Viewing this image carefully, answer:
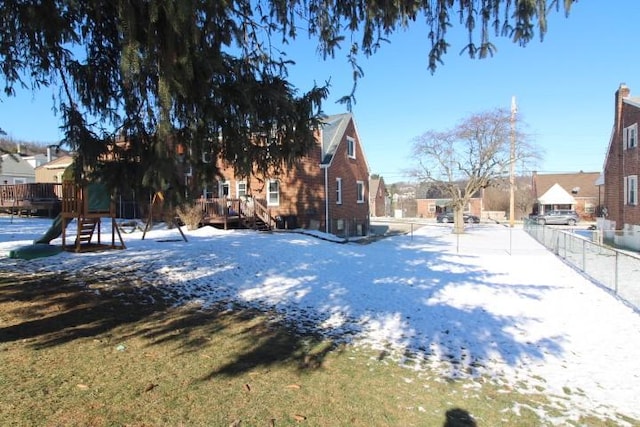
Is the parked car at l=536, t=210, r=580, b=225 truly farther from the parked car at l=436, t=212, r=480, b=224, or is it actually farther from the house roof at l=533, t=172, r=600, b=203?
the house roof at l=533, t=172, r=600, b=203

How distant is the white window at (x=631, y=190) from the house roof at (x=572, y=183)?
3981cm

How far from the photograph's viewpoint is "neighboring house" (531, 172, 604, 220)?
57156mm

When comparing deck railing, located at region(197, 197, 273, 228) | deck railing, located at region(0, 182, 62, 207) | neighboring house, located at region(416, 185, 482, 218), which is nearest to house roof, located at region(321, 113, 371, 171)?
deck railing, located at region(197, 197, 273, 228)

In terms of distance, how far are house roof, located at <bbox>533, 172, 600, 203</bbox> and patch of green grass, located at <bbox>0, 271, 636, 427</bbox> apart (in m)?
64.0

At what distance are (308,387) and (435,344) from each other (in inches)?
98.6

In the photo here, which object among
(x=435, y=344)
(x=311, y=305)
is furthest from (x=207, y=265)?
(x=435, y=344)

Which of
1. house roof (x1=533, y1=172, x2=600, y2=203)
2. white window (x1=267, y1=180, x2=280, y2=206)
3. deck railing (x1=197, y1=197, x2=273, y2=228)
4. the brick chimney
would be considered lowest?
deck railing (x1=197, y1=197, x2=273, y2=228)

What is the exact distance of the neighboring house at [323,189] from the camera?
76.6 feet

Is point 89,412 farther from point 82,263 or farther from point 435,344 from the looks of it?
point 82,263

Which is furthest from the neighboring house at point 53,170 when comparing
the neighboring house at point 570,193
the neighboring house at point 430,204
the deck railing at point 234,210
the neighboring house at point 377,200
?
the neighboring house at point 570,193

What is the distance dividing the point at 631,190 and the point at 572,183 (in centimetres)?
4435

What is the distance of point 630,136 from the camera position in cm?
2230

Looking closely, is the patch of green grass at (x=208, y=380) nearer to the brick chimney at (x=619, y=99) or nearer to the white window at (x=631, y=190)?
the white window at (x=631, y=190)

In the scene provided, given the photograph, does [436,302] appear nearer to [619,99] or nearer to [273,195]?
[273,195]
